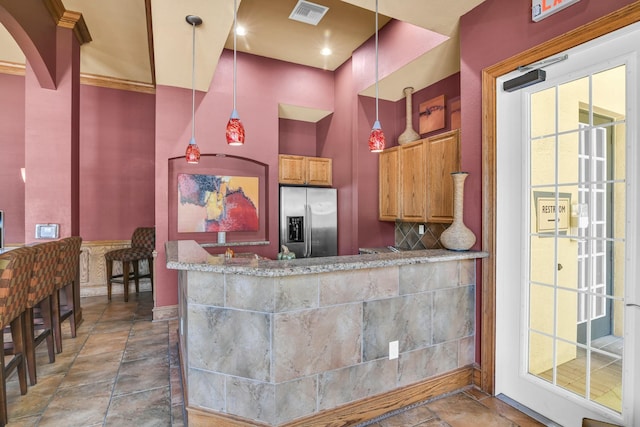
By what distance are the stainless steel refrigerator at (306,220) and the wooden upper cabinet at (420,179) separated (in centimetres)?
84

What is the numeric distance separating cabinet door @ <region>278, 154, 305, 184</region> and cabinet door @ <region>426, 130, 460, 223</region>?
6.38 feet

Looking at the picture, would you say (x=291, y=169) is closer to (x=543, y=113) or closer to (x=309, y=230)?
(x=309, y=230)

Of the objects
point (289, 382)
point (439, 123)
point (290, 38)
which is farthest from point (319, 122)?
point (289, 382)

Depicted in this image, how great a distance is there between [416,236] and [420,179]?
2.78 ft

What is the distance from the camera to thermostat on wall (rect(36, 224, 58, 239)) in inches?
139

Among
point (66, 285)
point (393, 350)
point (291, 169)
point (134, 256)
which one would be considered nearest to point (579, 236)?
point (393, 350)

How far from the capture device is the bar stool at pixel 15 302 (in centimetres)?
204

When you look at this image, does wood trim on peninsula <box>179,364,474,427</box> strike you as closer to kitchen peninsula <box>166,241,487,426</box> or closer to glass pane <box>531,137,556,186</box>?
kitchen peninsula <box>166,241,487,426</box>

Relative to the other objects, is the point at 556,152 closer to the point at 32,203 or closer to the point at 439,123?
the point at 439,123

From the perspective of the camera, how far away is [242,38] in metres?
3.98

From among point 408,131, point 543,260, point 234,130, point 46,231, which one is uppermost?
point 408,131

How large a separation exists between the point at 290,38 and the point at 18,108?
4.14m

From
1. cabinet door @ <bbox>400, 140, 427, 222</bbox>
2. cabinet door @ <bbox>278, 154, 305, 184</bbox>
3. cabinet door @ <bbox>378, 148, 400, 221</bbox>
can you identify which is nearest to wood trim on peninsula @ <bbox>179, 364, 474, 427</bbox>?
cabinet door @ <bbox>400, 140, 427, 222</bbox>

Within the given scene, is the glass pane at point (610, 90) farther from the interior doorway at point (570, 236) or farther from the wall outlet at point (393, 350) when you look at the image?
the wall outlet at point (393, 350)
